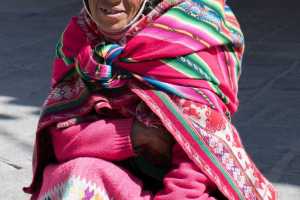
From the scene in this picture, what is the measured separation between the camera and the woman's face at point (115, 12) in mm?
2633

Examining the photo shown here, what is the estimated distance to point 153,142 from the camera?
8.75 ft

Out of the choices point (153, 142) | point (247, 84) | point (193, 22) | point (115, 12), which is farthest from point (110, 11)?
point (247, 84)

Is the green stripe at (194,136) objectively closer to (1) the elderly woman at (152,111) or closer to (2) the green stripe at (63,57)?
(1) the elderly woman at (152,111)

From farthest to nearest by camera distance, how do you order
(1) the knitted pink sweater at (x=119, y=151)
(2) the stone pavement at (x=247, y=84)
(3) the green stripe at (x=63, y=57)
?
1. (2) the stone pavement at (x=247, y=84)
2. (3) the green stripe at (x=63, y=57)
3. (1) the knitted pink sweater at (x=119, y=151)

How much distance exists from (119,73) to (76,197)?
0.37 m

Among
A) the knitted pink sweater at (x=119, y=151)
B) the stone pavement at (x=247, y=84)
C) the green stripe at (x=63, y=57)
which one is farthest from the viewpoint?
the stone pavement at (x=247, y=84)

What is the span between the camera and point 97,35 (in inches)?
107

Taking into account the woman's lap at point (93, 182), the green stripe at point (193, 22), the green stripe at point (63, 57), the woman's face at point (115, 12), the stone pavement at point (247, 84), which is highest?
the woman's face at point (115, 12)

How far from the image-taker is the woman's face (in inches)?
104

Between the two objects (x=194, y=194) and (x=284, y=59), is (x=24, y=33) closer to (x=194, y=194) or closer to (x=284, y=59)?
(x=284, y=59)

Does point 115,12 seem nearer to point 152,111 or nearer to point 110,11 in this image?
point 110,11

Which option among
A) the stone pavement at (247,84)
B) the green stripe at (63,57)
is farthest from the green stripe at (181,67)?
the stone pavement at (247,84)

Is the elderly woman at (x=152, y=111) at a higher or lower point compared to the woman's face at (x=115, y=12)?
lower

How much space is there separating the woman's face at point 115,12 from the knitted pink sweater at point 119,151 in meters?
0.27
